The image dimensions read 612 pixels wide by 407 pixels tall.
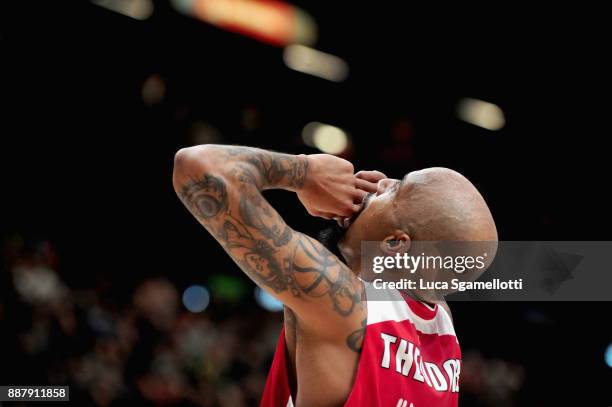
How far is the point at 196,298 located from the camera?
6.97 meters

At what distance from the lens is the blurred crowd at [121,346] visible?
471 cm

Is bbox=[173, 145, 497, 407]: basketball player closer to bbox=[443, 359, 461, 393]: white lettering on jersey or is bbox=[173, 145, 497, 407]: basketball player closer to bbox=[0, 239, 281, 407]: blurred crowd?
bbox=[443, 359, 461, 393]: white lettering on jersey

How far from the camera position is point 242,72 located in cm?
654

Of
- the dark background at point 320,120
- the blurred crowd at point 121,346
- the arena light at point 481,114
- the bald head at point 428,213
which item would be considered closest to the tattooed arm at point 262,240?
the bald head at point 428,213

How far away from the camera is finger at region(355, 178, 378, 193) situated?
1979 mm

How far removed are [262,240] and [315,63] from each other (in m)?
5.19

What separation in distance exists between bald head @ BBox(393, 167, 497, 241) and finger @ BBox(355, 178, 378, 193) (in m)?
0.11

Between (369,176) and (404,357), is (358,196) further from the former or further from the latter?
(404,357)

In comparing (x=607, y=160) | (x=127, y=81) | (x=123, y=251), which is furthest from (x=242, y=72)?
(x=607, y=160)

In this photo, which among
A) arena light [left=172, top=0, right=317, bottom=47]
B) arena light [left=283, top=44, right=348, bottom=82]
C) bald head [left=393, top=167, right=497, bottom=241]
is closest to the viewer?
bald head [left=393, top=167, right=497, bottom=241]

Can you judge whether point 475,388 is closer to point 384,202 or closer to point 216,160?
point 384,202

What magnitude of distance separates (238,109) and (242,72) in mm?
347

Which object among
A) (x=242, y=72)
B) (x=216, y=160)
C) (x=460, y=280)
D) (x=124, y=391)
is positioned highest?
(x=242, y=72)

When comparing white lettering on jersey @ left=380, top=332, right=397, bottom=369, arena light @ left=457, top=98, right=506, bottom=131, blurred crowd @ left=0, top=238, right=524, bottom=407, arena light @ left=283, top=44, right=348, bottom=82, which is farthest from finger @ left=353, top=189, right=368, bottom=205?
arena light @ left=457, top=98, right=506, bottom=131
